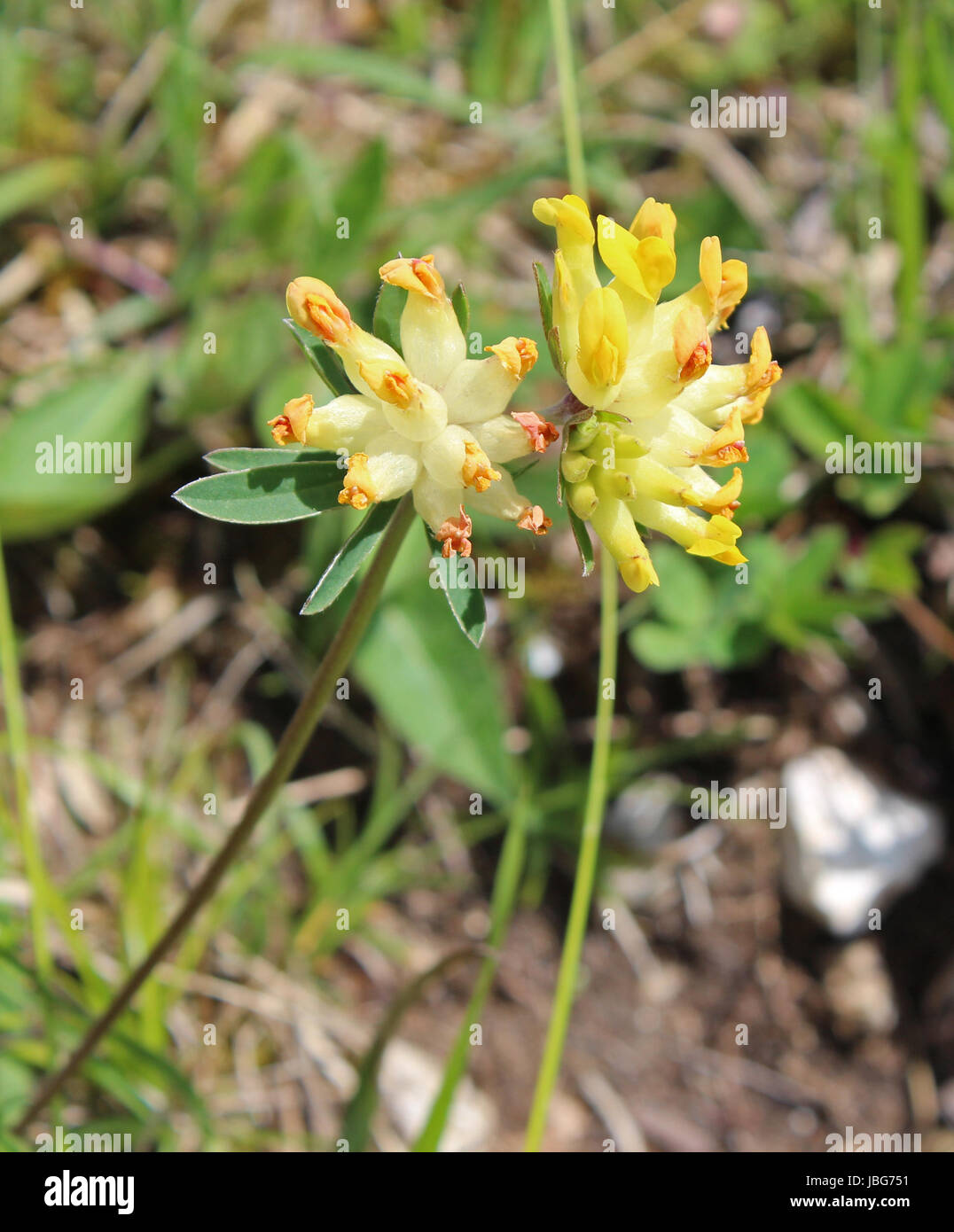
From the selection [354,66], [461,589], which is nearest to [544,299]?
[461,589]

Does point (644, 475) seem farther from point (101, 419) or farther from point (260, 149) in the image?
point (260, 149)

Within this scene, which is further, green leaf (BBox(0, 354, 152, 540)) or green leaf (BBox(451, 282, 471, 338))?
green leaf (BBox(0, 354, 152, 540))

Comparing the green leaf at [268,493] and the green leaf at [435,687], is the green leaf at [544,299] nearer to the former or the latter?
the green leaf at [268,493]
